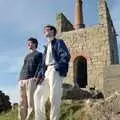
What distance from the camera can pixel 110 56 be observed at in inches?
854

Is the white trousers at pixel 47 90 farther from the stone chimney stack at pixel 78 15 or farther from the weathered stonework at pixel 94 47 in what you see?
the stone chimney stack at pixel 78 15

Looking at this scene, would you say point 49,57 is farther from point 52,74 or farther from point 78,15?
point 78,15

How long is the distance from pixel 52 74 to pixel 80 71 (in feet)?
55.5

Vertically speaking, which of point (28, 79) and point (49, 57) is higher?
point (49, 57)

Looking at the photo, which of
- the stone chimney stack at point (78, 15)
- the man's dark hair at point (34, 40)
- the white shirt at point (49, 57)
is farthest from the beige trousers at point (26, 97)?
the stone chimney stack at point (78, 15)

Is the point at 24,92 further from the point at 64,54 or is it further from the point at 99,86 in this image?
the point at 99,86

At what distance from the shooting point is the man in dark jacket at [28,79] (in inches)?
288

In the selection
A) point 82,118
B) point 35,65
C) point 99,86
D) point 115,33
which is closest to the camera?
point 35,65

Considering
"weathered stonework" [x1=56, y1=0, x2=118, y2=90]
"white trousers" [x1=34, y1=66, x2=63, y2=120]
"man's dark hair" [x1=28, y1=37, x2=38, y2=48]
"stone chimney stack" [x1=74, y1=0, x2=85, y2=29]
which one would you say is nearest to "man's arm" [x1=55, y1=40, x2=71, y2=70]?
"white trousers" [x1=34, y1=66, x2=63, y2=120]

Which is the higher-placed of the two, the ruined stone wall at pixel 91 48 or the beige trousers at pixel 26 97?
the ruined stone wall at pixel 91 48

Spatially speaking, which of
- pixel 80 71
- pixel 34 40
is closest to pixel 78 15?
pixel 80 71

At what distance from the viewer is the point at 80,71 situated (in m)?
23.7

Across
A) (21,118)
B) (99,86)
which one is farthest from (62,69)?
(99,86)

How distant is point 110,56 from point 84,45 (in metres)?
1.71
